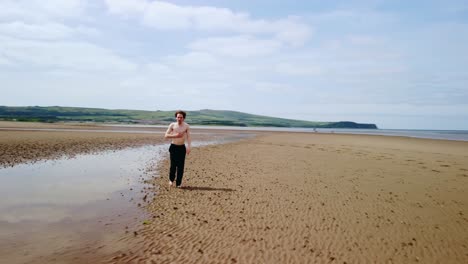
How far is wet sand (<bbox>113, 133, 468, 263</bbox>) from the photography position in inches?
254

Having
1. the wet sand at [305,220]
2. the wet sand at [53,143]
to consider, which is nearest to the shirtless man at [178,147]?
the wet sand at [305,220]

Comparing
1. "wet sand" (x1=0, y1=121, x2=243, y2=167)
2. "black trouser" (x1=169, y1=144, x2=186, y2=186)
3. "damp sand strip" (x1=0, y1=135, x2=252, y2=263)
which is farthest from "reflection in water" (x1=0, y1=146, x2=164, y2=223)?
"wet sand" (x1=0, y1=121, x2=243, y2=167)

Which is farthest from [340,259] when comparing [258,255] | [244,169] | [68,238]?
[244,169]

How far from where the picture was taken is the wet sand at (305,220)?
646 cm

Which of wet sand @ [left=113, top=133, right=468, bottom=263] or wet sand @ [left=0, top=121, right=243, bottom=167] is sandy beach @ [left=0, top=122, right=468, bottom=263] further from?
wet sand @ [left=0, top=121, right=243, bottom=167]

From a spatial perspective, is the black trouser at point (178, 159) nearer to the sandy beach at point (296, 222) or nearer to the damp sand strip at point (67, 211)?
the sandy beach at point (296, 222)

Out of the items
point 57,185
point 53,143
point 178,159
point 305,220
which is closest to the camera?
point 305,220

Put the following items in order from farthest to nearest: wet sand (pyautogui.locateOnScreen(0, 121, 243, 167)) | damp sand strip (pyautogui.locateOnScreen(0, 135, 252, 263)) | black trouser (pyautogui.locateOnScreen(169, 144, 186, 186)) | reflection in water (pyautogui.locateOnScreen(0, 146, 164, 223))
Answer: wet sand (pyautogui.locateOnScreen(0, 121, 243, 167)), black trouser (pyautogui.locateOnScreen(169, 144, 186, 186)), reflection in water (pyautogui.locateOnScreen(0, 146, 164, 223)), damp sand strip (pyautogui.locateOnScreen(0, 135, 252, 263))

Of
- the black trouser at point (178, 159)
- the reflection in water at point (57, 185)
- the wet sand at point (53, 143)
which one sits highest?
the black trouser at point (178, 159)

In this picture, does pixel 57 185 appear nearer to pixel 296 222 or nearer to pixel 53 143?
pixel 296 222

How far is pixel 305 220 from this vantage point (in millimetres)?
8711

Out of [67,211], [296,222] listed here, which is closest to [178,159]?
[67,211]

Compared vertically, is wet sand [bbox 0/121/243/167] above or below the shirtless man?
below

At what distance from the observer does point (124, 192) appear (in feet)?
38.4
